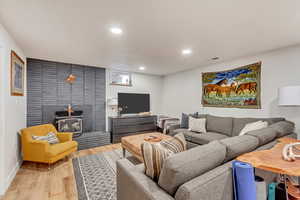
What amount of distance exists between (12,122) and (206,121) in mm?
4147

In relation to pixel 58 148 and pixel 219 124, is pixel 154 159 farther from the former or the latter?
pixel 219 124

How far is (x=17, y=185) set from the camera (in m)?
2.14

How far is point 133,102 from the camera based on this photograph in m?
5.07

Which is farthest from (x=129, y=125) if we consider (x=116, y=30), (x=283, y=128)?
(x=283, y=128)

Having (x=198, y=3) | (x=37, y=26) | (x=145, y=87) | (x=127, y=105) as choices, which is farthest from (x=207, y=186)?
(x=145, y=87)

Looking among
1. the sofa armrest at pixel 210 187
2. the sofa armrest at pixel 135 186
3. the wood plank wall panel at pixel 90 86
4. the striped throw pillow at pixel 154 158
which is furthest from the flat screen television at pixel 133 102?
the sofa armrest at pixel 210 187

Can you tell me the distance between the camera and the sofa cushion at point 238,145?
4.14 feet

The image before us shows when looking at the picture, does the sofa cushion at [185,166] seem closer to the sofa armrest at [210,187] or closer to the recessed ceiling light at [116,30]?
the sofa armrest at [210,187]

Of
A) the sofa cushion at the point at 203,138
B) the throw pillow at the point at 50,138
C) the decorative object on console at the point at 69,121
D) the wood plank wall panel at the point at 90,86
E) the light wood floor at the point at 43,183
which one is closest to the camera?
the light wood floor at the point at 43,183

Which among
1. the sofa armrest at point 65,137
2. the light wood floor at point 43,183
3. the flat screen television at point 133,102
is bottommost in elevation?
the light wood floor at point 43,183

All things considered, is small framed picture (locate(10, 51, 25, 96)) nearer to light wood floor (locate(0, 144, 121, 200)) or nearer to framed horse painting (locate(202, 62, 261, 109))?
light wood floor (locate(0, 144, 121, 200))

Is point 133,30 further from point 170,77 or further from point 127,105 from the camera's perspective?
point 170,77

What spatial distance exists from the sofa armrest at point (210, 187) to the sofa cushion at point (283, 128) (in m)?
1.60

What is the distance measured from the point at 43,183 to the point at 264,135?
10.8ft
